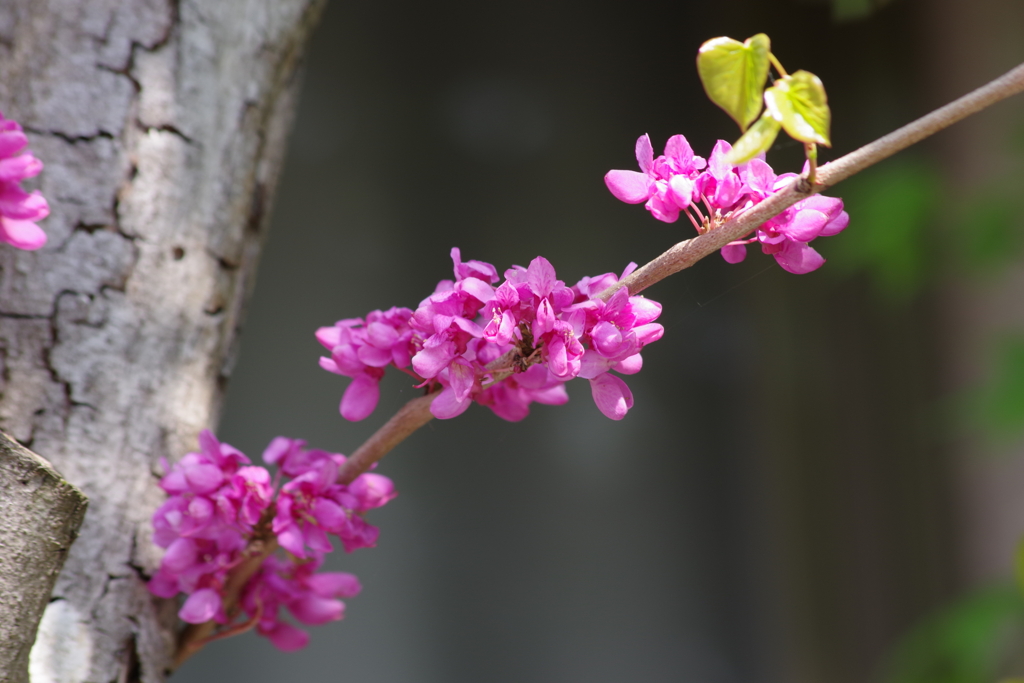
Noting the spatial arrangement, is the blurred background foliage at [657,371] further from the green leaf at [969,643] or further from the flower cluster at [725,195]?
the flower cluster at [725,195]

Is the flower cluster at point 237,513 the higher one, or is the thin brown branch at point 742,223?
the thin brown branch at point 742,223

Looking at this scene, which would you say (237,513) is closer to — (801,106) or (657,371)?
(801,106)

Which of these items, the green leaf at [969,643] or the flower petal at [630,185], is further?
the green leaf at [969,643]

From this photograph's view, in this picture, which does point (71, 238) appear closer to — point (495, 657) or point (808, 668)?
point (495, 657)

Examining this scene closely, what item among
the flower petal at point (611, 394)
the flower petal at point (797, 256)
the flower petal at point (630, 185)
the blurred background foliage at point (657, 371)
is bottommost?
the flower petal at point (611, 394)

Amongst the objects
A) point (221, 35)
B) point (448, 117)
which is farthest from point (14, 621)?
point (448, 117)

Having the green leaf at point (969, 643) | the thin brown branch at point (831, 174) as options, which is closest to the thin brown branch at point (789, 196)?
the thin brown branch at point (831, 174)

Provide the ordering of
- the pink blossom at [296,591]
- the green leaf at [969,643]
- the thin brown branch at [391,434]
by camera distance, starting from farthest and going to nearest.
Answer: the green leaf at [969,643] < the pink blossom at [296,591] < the thin brown branch at [391,434]

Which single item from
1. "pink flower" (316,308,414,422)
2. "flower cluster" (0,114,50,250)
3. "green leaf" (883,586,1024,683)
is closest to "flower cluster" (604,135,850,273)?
"pink flower" (316,308,414,422)
